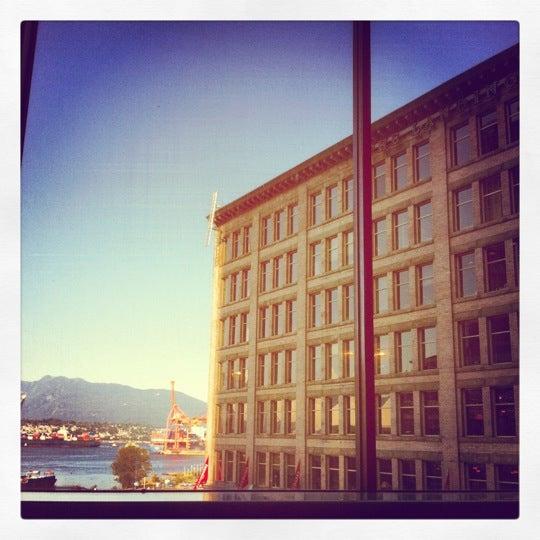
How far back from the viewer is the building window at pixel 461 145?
41.4 ft

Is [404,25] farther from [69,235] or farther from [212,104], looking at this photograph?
[69,235]

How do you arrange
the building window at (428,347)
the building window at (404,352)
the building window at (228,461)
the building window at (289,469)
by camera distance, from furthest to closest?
the building window at (428,347) < the building window at (404,352) < the building window at (289,469) < the building window at (228,461)

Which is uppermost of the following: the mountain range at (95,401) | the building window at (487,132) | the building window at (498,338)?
the building window at (487,132)

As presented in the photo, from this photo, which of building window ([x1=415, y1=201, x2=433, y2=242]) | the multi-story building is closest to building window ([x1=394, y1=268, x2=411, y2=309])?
the multi-story building

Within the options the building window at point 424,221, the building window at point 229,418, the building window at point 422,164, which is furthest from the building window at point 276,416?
the building window at point 422,164

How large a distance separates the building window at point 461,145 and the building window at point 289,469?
701cm

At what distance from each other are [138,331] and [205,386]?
953 mm

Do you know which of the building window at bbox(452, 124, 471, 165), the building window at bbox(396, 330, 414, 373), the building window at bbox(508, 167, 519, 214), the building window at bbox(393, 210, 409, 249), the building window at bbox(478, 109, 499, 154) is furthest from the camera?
the building window at bbox(393, 210, 409, 249)

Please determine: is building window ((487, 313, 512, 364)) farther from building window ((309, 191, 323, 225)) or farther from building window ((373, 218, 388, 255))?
building window ((309, 191, 323, 225))

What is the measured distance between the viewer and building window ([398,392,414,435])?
11359 mm

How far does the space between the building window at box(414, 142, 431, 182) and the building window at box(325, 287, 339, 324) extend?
3111mm

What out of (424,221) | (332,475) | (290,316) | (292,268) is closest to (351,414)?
(332,475)

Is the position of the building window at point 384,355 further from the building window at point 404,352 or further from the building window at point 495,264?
the building window at point 495,264
